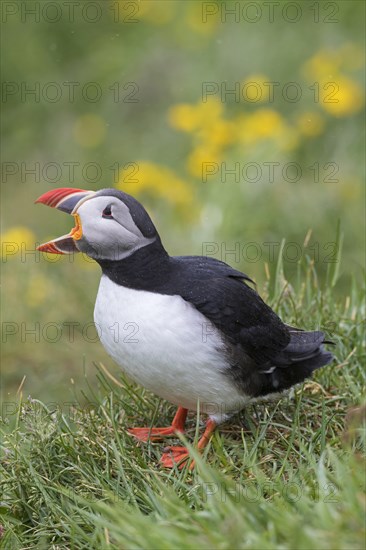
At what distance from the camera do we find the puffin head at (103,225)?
12.6 feet

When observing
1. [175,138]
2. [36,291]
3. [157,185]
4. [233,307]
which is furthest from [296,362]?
[175,138]

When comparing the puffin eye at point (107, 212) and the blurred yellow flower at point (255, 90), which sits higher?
the blurred yellow flower at point (255, 90)

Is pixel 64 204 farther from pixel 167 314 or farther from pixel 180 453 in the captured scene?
pixel 180 453

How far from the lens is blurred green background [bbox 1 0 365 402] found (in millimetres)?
7145

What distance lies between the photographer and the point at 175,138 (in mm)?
10000

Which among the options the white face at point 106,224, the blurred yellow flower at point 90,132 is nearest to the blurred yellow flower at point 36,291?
the white face at point 106,224

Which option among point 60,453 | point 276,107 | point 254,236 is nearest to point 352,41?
point 276,107

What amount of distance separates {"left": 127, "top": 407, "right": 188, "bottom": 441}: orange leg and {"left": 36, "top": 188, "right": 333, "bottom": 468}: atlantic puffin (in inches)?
3.8

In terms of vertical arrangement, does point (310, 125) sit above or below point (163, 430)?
above

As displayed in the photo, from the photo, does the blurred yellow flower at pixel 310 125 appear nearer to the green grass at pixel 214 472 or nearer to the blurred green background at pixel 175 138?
the blurred green background at pixel 175 138

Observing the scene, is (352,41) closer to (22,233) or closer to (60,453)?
(22,233)

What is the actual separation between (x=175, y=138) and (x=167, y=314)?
6.38m

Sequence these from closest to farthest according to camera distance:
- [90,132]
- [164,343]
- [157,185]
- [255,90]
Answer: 1. [164,343]
2. [157,185]
3. [255,90]
4. [90,132]

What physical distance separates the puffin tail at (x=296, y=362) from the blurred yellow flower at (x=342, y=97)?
448 cm
